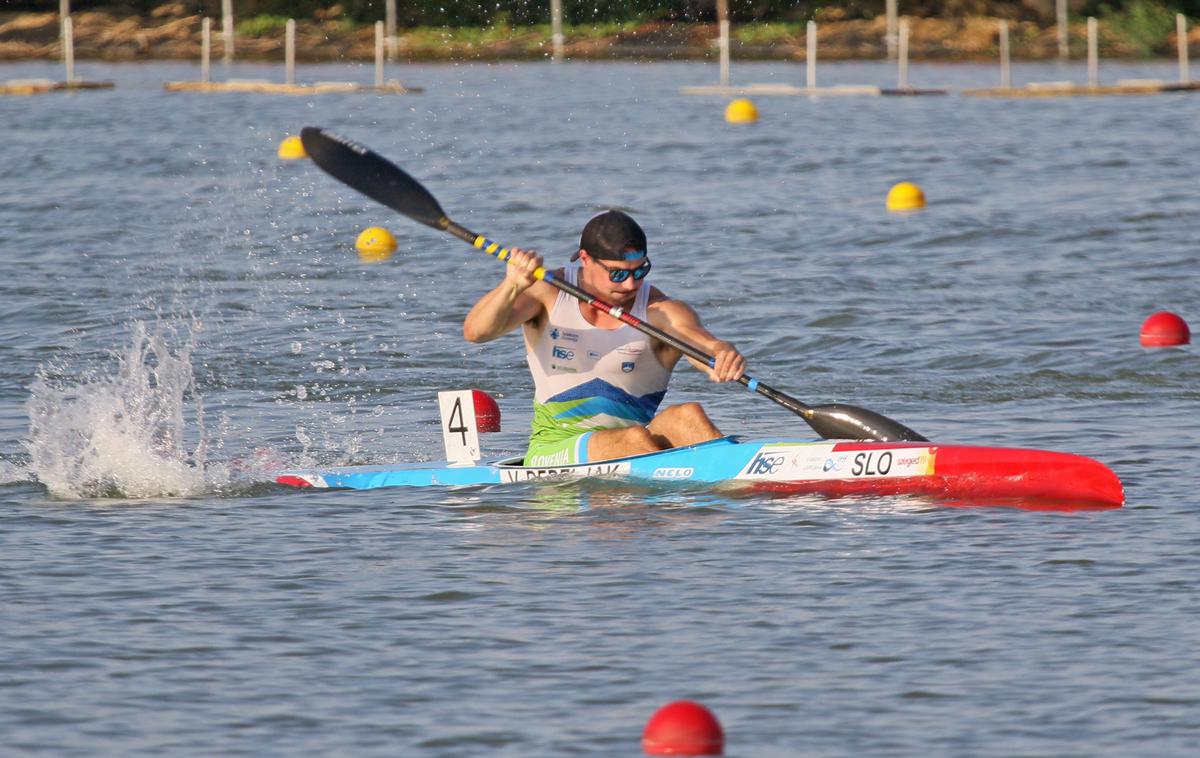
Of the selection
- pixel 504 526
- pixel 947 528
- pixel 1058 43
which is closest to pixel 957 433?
pixel 947 528

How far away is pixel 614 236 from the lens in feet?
27.4

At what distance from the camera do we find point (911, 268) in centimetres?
1675

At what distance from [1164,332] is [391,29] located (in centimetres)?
4299

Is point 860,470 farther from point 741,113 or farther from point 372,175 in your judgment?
point 741,113

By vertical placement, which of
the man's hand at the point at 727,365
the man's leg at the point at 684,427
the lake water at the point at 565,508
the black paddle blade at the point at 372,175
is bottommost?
the lake water at the point at 565,508

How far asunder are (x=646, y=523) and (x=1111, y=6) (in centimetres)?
4940

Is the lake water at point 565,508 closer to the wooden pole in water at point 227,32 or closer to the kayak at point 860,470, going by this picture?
the kayak at point 860,470

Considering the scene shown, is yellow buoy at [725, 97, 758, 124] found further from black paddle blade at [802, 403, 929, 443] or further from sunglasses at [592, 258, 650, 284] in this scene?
sunglasses at [592, 258, 650, 284]

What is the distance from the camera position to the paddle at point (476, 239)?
8.52 metres

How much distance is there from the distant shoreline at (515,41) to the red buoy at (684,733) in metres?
48.9

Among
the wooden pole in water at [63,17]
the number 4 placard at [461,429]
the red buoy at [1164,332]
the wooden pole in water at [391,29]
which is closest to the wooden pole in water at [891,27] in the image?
the wooden pole in water at [391,29]

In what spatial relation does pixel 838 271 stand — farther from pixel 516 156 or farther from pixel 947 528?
pixel 516 156

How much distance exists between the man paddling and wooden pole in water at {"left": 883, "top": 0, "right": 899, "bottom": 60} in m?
44.5

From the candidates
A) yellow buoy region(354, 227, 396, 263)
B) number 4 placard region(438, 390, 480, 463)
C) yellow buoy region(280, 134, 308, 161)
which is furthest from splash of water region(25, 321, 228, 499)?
yellow buoy region(280, 134, 308, 161)
